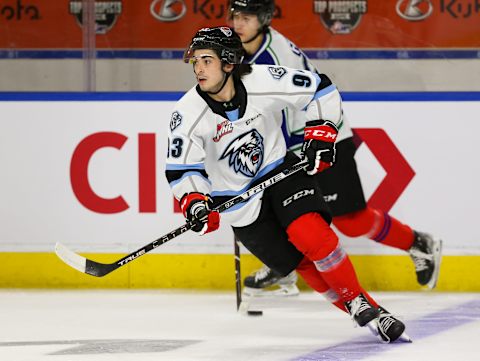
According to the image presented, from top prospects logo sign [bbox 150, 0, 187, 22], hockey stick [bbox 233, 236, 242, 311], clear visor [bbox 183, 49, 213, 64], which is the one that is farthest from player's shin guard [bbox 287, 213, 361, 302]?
top prospects logo sign [bbox 150, 0, 187, 22]

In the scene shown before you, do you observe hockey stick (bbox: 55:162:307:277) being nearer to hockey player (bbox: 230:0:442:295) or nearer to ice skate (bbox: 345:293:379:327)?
ice skate (bbox: 345:293:379:327)

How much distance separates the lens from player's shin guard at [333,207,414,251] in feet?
16.4

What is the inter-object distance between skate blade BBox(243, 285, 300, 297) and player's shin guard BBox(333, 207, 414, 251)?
358mm

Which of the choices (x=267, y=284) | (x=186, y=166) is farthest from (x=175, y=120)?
(x=267, y=284)

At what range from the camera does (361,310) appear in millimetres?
4059

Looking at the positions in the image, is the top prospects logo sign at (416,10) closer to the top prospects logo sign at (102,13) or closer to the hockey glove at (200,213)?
the top prospects logo sign at (102,13)

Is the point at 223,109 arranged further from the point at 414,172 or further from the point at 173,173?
the point at 414,172

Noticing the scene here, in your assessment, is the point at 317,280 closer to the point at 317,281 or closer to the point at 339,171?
the point at 317,281

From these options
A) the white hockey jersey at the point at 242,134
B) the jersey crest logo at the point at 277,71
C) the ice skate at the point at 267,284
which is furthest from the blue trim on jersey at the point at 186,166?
the ice skate at the point at 267,284

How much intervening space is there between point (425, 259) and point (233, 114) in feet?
4.33

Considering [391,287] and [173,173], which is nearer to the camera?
[173,173]

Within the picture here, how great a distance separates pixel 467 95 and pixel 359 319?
1.58 meters

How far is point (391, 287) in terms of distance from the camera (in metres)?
5.34

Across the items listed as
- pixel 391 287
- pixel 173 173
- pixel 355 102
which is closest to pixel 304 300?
pixel 391 287
